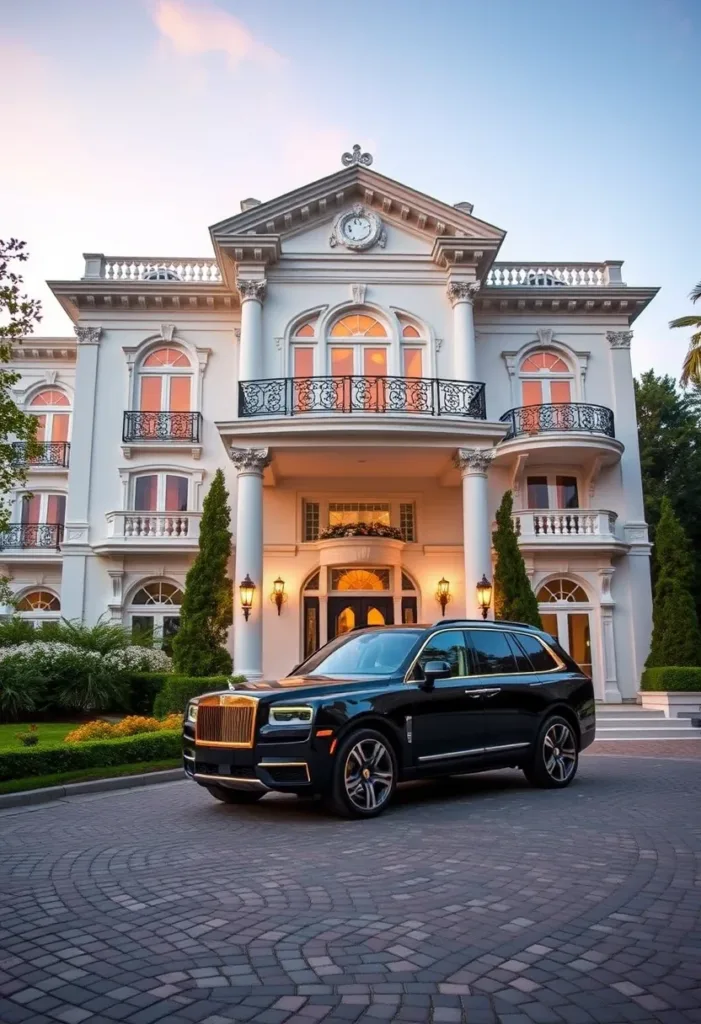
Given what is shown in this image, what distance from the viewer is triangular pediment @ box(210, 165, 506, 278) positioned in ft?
73.9

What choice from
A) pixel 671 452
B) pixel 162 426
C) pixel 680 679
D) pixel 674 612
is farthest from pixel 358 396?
pixel 671 452

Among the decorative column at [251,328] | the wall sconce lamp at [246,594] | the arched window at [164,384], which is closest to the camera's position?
the wall sconce lamp at [246,594]

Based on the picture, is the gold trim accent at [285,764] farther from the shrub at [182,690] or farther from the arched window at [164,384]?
the arched window at [164,384]

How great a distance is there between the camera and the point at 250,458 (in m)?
19.8

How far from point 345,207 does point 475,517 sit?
10163 mm

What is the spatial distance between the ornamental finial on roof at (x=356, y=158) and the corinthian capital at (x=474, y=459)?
31.4 ft

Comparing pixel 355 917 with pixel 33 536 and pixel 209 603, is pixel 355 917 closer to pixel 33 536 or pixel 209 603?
pixel 209 603

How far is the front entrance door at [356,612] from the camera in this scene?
886 inches

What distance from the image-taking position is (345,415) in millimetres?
19531

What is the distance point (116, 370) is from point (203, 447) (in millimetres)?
3493

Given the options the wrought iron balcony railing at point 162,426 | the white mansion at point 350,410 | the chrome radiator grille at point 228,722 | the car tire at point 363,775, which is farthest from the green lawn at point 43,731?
the wrought iron balcony railing at point 162,426

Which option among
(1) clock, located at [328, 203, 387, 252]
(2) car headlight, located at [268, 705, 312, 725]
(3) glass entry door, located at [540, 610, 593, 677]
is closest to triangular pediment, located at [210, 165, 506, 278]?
(1) clock, located at [328, 203, 387, 252]

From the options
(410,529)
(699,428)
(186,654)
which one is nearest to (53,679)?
(186,654)

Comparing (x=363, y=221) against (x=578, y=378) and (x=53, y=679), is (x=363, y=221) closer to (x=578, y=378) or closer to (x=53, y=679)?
(x=578, y=378)
